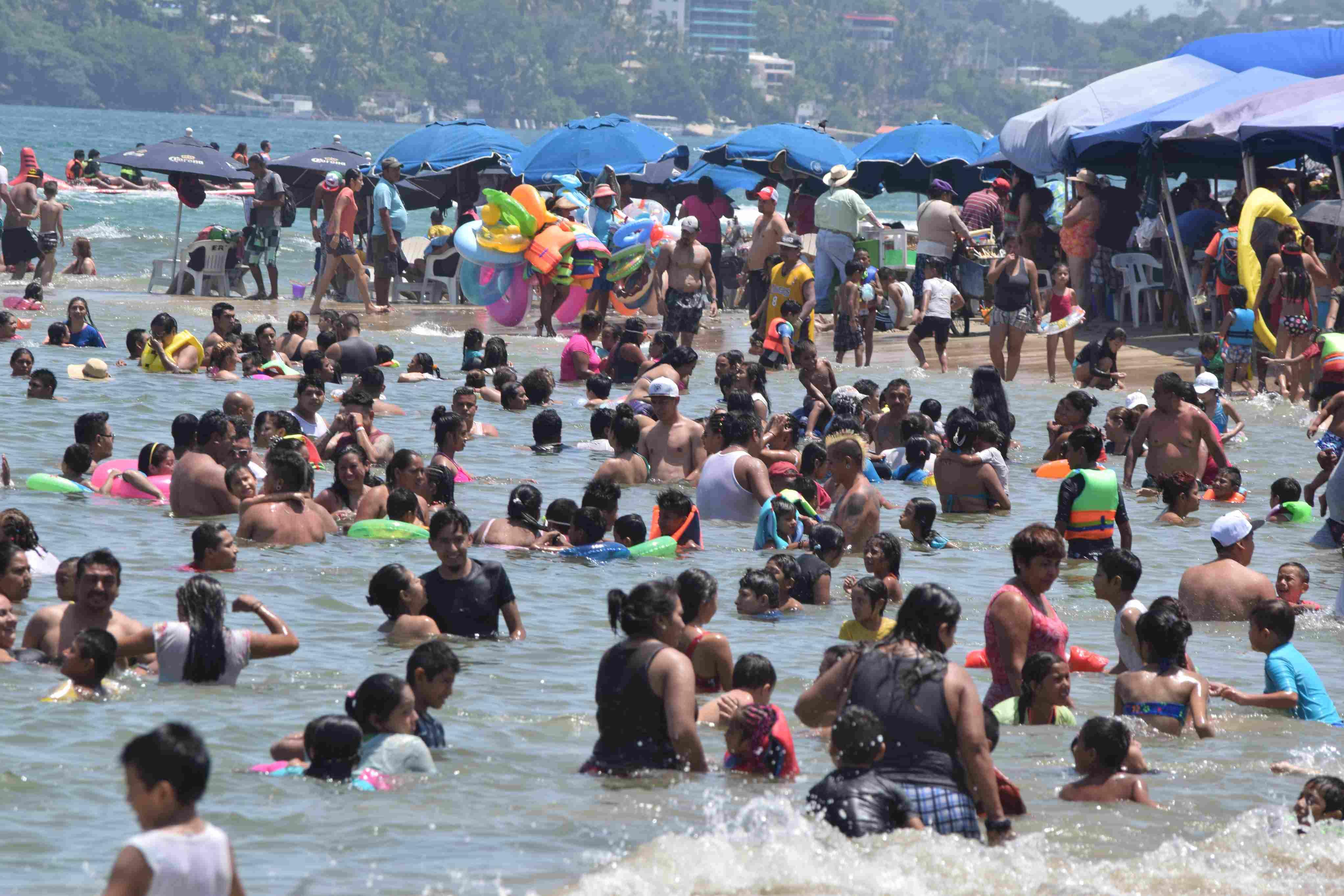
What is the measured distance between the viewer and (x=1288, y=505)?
12945 millimetres

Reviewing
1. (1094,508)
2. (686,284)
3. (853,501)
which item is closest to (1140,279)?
(686,284)

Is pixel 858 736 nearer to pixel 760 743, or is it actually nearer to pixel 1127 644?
pixel 760 743

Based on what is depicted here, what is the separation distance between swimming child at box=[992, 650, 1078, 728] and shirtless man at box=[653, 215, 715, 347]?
1309 centimetres

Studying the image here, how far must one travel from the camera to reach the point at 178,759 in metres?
4.21

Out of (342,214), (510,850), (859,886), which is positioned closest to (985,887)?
(859,886)

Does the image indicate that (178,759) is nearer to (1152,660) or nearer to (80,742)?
(80,742)

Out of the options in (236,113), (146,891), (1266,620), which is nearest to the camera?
(146,891)

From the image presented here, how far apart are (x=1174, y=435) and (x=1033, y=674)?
6234mm

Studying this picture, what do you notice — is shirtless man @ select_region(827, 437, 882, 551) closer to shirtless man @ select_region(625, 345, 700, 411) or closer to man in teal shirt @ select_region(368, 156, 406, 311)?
shirtless man @ select_region(625, 345, 700, 411)

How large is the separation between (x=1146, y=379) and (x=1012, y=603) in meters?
12.2

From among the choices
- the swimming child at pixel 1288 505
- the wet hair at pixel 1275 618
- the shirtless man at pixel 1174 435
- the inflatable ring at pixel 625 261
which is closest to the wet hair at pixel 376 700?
the wet hair at pixel 1275 618

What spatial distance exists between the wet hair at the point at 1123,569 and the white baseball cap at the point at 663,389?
16.3 ft

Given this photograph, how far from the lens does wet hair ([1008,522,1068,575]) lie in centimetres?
729

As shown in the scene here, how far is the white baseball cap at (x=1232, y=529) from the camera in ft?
30.3
